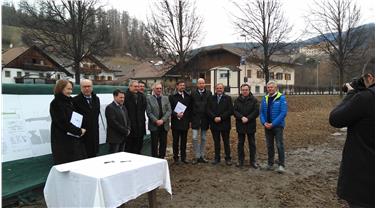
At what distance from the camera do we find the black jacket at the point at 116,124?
209 inches

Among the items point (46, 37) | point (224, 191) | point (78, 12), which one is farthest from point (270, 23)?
point (224, 191)

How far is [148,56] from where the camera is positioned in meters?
24.6

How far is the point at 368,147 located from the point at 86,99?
12.4 feet

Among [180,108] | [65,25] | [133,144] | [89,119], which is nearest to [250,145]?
[180,108]

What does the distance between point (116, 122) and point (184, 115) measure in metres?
1.73

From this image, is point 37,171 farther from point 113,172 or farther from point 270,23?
point 270,23

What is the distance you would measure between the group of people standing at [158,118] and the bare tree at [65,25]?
16248 millimetres

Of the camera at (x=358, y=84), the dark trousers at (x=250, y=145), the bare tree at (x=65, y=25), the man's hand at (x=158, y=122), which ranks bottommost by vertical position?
the dark trousers at (x=250, y=145)

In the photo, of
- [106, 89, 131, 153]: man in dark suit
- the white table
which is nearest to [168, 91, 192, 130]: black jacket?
[106, 89, 131, 153]: man in dark suit

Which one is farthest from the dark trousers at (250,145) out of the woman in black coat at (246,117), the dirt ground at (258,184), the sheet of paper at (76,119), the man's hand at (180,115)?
the sheet of paper at (76,119)

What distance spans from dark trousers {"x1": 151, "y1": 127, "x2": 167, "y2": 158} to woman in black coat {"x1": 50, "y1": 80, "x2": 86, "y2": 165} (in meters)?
2.16

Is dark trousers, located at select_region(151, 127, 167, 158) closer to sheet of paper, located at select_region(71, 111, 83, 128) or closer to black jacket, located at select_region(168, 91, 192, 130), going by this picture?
black jacket, located at select_region(168, 91, 192, 130)

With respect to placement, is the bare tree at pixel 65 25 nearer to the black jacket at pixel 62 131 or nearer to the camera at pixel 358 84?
the black jacket at pixel 62 131

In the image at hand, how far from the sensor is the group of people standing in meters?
4.37
